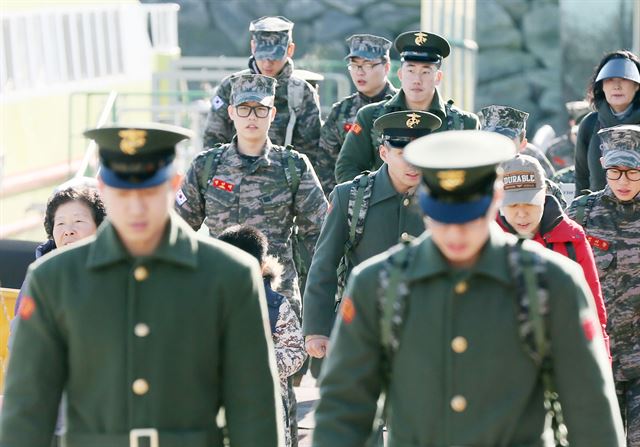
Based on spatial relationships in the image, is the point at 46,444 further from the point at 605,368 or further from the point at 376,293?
the point at 605,368

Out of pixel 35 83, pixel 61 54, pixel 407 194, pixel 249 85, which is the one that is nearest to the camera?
pixel 407 194

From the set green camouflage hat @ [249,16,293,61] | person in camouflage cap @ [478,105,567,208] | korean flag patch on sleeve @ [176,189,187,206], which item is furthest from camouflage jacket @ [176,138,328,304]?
green camouflage hat @ [249,16,293,61]

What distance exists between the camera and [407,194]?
27.1 ft

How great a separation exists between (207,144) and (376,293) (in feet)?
22.1

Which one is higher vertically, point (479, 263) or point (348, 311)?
point (479, 263)

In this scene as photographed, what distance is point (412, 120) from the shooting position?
8586 millimetres

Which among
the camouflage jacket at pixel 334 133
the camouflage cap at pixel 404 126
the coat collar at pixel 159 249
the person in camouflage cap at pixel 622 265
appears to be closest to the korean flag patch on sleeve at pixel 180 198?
the camouflage cap at pixel 404 126

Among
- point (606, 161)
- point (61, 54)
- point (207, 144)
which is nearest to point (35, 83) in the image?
point (61, 54)

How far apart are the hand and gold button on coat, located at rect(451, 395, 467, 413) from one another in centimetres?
315

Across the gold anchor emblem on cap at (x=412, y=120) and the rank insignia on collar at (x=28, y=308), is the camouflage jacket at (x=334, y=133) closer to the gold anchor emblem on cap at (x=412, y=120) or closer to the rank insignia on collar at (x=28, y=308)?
the gold anchor emblem on cap at (x=412, y=120)

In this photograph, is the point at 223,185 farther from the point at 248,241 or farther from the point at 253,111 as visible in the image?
the point at 248,241

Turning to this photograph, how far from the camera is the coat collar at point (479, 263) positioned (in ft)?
16.6

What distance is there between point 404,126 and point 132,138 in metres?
3.40

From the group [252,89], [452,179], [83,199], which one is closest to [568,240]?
[83,199]
